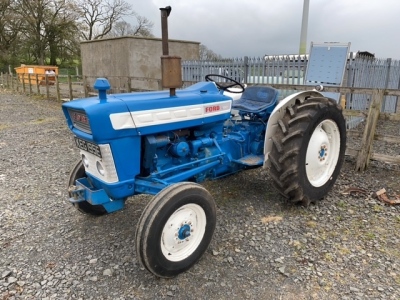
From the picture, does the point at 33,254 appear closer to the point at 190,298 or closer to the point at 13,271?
the point at 13,271

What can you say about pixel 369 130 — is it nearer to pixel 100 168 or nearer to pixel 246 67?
pixel 100 168

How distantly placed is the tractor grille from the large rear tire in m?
1.71

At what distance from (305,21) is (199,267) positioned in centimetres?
1171

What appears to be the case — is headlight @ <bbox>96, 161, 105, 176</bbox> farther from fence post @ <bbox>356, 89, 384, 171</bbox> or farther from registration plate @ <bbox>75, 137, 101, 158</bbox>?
fence post @ <bbox>356, 89, 384, 171</bbox>

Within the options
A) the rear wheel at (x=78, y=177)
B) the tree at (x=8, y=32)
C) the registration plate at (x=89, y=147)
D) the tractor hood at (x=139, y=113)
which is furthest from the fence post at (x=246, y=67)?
the tree at (x=8, y=32)

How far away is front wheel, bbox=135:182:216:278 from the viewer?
2160mm


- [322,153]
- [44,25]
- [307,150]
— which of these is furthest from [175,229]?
[44,25]

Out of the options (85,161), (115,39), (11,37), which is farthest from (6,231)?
(11,37)

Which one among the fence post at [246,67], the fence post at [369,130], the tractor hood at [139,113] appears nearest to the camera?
the tractor hood at [139,113]

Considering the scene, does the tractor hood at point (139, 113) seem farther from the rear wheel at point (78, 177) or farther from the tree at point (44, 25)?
the tree at point (44, 25)

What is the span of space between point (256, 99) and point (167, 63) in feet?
5.13

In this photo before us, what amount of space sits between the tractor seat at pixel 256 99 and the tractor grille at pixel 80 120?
1.75 m

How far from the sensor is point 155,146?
2.60 metres

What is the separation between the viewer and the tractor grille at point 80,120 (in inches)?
92.8
